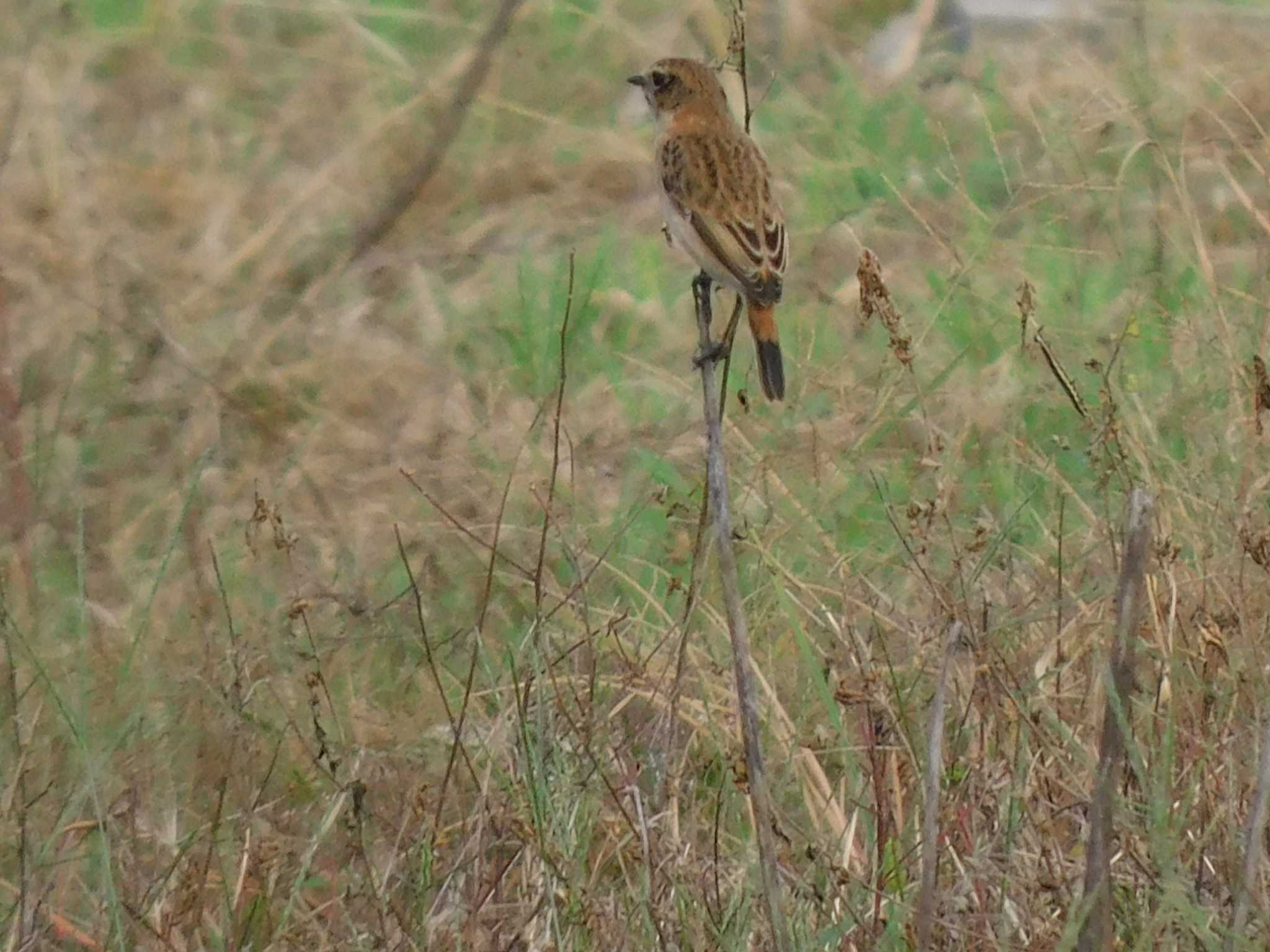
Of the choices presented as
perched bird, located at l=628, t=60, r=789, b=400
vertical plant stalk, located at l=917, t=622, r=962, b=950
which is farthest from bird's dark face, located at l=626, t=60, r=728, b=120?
vertical plant stalk, located at l=917, t=622, r=962, b=950

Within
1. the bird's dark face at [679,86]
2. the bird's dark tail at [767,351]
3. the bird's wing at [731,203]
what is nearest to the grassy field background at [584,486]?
the bird's dark tail at [767,351]

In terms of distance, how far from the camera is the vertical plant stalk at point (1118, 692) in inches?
77.2

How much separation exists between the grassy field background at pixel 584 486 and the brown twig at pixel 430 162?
0.06 metres

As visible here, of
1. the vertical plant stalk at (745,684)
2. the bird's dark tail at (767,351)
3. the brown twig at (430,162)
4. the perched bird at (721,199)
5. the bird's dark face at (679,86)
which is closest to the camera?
the vertical plant stalk at (745,684)

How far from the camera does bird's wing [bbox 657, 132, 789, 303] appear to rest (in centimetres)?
394

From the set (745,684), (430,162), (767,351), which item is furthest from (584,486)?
(745,684)

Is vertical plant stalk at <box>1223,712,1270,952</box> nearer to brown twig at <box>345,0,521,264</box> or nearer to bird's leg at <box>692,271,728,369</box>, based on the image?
bird's leg at <box>692,271,728,369</box>

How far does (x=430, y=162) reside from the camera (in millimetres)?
6344

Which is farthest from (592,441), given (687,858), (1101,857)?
(1101,857)

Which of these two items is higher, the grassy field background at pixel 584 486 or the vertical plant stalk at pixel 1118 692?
the vertical plant stalk at pixel 1118 692

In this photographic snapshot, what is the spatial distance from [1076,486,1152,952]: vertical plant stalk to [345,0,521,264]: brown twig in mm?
4330

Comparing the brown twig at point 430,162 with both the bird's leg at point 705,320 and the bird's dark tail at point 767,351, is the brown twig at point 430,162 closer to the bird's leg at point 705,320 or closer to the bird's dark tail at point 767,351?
the bird's dark tail at point 767,351

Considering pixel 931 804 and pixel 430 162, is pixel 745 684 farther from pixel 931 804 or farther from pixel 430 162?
pixel 430 162

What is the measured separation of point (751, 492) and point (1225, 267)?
2.40 meters
